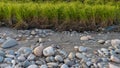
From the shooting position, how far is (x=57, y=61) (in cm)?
369

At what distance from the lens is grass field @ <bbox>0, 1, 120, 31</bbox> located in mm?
4707

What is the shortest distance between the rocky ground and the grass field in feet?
0.84

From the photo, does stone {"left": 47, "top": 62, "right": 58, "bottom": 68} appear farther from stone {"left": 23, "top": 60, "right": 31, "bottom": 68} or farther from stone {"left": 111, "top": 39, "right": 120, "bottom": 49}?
stone {"left": 111, "top": 39, "right": 120, "bottom": 49}

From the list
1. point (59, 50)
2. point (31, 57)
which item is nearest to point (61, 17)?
point (59, 50)

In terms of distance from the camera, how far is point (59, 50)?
3.84m

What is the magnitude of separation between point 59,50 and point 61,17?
110 cm

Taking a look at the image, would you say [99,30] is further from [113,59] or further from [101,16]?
[113,59]

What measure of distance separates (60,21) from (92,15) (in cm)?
53

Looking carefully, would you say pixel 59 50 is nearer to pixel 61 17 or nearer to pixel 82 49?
pixel 82 49

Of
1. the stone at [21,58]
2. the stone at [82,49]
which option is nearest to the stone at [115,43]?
the stone at [82,49]

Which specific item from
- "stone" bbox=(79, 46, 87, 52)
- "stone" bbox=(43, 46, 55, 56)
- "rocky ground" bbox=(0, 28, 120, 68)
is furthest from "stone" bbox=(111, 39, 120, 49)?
"stone" bbox=(43, 46, 55, 56)

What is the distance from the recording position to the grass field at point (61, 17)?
4.71 metres

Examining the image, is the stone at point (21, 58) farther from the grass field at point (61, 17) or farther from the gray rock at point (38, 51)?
the grass field at point (61, 17)

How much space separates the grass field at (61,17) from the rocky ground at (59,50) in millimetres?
257
